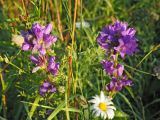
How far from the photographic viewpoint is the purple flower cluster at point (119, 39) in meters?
1.93

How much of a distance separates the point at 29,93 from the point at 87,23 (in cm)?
101

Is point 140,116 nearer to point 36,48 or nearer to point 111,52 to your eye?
point 111,52

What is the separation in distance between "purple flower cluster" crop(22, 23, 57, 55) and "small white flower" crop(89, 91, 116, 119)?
13.6 inches

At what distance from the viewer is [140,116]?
2.45 meters

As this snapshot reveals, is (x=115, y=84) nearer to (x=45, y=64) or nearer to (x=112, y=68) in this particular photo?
(x=112, y=68)

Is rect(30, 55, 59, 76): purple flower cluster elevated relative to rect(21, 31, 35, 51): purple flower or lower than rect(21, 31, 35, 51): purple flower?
lower

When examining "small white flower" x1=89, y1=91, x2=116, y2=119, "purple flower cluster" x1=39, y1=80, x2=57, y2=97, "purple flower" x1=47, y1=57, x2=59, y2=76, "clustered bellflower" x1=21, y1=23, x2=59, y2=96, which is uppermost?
"clustered bellflower" x1=21, y1=23, x2=59, y2=96

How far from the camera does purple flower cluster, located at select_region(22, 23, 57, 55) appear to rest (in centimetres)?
190

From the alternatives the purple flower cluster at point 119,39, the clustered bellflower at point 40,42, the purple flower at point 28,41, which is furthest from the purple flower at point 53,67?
the purple flower cluster at point 119,39

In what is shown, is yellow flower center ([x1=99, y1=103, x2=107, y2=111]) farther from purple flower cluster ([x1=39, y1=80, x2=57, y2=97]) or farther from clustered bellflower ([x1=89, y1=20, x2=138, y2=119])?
purple flower cluster ([x1=39, y1=80, x2=57, y2=97])

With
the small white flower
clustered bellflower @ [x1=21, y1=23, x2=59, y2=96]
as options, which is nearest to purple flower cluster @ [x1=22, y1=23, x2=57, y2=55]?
clustered bellflower @ [x1=21, y1=23, x2=59, y2=96]

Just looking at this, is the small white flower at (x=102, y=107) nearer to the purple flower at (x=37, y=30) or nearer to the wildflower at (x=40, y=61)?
the wildflower at (x=40, y=61)

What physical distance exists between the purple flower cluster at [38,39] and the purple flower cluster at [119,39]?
24 centimetres

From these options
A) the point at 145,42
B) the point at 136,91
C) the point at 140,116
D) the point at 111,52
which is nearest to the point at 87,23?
the point at 145,42
